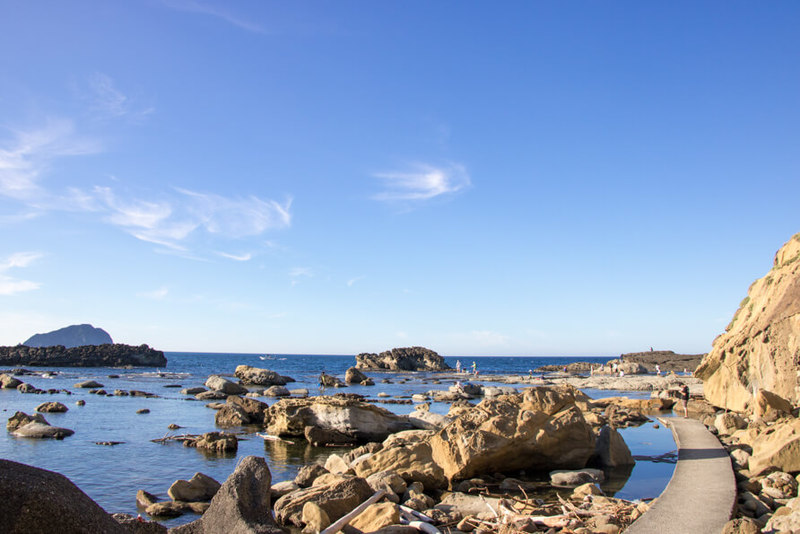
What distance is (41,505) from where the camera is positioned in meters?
4.18

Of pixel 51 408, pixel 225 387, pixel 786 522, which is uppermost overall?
pixel 786 522

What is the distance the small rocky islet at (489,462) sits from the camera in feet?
30.5

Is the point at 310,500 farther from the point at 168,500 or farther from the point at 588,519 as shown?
the point at 588,519

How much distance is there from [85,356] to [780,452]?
126 m

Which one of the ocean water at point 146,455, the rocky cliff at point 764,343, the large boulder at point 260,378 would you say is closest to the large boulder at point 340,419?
the ocean water at point 146,455

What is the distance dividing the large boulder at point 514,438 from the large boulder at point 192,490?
6.47 meters

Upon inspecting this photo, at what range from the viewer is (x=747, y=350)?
77.2 ft

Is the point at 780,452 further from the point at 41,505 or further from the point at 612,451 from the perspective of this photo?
the point at 41,505

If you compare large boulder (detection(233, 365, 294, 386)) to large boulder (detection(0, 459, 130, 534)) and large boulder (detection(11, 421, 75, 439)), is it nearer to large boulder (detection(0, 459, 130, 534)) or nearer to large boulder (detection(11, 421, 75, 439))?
large boulder (detection(11, 421, 75, 439))

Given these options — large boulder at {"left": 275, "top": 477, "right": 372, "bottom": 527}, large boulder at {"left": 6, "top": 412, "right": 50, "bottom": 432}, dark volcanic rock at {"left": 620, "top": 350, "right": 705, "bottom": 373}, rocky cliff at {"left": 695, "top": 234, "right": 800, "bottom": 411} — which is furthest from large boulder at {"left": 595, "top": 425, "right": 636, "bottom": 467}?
dark volcanic rock at {"left": 620, "top": 350, "right": 705, "bottom": 373}

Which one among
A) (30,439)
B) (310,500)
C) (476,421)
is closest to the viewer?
(310,500)

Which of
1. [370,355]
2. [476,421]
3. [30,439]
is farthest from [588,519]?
[370,355]

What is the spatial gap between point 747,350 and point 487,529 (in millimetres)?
18766

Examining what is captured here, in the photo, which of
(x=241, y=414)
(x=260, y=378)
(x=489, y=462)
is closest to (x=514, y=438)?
(x=489, y=462)
